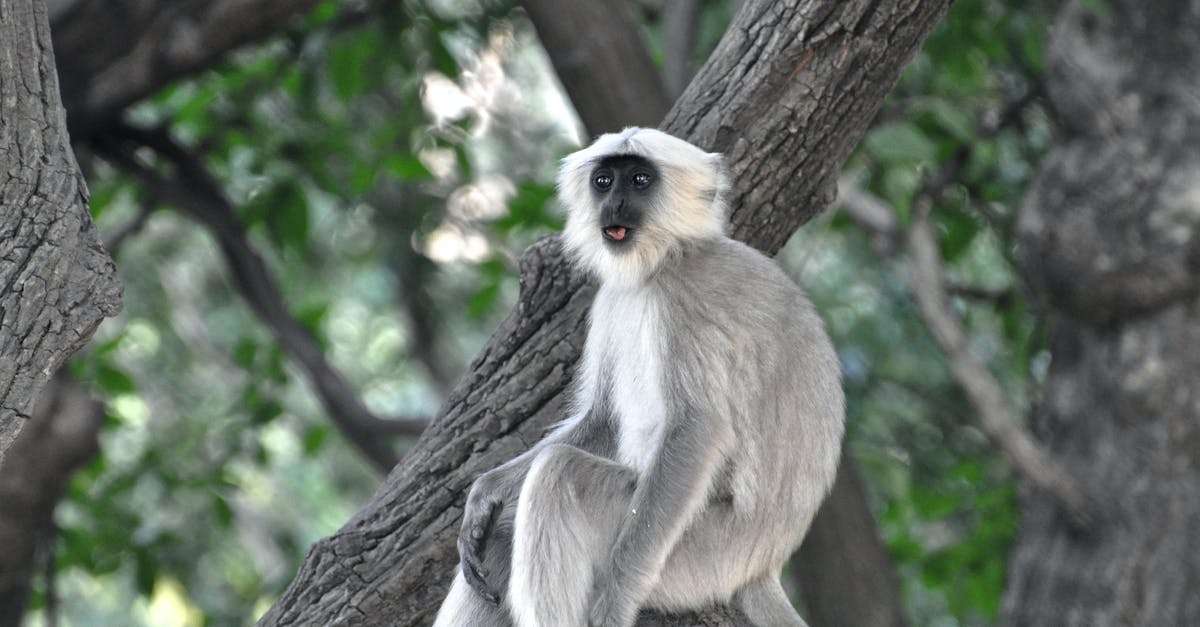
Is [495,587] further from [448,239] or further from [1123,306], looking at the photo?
[448,239]

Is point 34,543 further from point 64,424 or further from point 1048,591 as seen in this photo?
point 1048,591

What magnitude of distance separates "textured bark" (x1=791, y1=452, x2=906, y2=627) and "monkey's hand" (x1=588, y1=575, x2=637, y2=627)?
232cm

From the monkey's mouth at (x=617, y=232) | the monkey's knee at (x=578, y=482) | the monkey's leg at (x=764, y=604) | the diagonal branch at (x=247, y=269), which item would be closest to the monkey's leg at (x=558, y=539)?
the monkey's knee at (x=578, y=482)

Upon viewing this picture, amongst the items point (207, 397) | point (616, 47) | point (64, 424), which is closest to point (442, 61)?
point (616, 47)

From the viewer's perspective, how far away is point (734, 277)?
3.80 metres

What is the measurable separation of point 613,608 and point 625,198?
1186 millimetres

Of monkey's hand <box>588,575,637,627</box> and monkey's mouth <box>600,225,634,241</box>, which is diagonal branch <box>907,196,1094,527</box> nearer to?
monkey's mouth <box>600,225,634,241</box>

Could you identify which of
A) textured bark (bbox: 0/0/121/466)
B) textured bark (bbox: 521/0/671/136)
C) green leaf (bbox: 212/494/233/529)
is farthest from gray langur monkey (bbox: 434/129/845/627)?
green leaf (bbox: 212/494/233/529)

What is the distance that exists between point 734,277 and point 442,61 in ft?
9.20

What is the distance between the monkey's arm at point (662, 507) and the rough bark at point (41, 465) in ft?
8.86

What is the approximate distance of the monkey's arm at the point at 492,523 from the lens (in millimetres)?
3635

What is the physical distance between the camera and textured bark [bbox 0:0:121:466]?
2.97 metres

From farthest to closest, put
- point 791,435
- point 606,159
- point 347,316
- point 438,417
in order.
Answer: point 347,316, point 438,417, point 606,159, point 791,435

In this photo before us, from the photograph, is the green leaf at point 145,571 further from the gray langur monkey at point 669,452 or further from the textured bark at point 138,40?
the gray langur monkey at point 669,452
